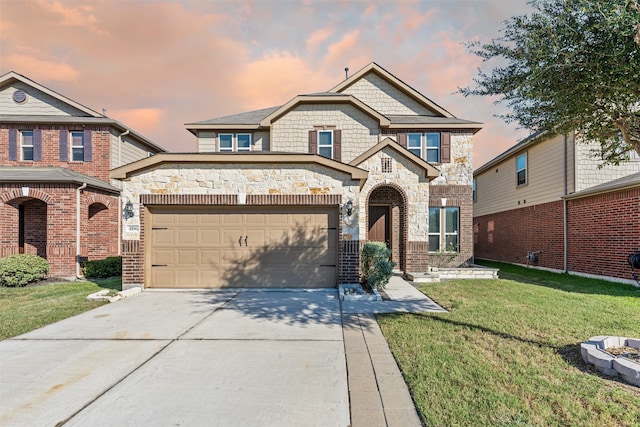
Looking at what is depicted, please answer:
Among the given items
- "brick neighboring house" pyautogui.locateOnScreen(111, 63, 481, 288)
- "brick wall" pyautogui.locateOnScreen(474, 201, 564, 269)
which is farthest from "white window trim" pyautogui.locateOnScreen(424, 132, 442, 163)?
"brick neighboring house" pyautogui.locateOnScreen(111, 63, 481, 288)

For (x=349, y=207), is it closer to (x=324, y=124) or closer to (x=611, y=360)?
(x=611, y=360)

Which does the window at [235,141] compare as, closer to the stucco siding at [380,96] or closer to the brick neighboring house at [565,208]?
the stucco siding at [380,96]

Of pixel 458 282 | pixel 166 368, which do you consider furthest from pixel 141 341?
pixel 458 282

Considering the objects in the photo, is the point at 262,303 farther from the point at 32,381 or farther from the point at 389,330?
the point at 32,381

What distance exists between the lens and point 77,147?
1434 cm

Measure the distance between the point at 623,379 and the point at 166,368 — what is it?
564 cm

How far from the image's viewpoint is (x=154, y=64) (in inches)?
445

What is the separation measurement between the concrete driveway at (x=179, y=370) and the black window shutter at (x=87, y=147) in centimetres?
1081

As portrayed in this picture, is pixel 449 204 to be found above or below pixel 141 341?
above

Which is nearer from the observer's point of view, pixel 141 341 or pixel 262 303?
pixel 141 341

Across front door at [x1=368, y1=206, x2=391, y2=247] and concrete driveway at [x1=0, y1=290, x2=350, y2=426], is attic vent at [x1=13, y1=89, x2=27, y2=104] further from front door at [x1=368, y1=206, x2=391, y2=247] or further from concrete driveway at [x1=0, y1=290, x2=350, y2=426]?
front door at [x1=368, y1=206, x2=391, y2=247]

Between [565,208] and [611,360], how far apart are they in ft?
37.1

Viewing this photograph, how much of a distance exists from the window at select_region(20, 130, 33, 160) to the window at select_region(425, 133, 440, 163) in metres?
18.2

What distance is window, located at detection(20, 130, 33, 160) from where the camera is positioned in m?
14.2
